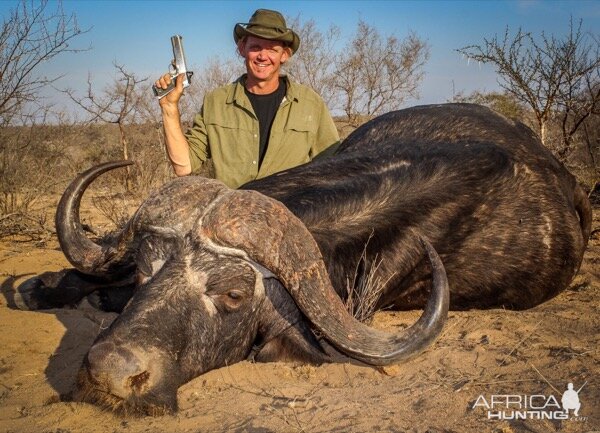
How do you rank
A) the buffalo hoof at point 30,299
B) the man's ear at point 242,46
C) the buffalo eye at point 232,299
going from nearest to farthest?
the buffalo eye at point 232,299 → the buffalo hoof at point 30,299 → the man's ear at point 242,46

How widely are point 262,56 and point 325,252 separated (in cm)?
286

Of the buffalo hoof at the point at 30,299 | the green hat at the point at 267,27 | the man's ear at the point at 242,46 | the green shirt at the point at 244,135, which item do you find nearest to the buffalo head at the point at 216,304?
the buffalo hoof at the point at 30,299

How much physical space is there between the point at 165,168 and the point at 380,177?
7285 millimetres

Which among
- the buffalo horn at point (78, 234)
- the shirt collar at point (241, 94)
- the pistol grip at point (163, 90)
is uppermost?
the shirt collar at point (241, 94)

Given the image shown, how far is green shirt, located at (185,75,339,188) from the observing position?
5871 millimetres

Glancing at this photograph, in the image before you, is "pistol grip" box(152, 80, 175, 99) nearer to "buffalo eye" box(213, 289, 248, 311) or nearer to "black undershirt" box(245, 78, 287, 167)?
"black undershirt" box(245, 78, 287, 167)

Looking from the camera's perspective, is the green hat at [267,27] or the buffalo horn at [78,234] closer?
the buffalo horn at [78,234]

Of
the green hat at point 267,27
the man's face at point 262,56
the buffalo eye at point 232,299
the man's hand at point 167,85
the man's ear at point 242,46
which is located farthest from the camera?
the man's ear at point 242,46

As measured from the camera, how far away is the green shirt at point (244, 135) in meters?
5.87

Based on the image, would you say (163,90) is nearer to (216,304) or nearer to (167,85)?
(167,85)

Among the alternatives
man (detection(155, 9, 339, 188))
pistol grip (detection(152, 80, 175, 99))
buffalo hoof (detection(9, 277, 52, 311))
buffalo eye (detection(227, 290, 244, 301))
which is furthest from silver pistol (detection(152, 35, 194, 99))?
buffalo eye (detection(227, 290, 244, 301))

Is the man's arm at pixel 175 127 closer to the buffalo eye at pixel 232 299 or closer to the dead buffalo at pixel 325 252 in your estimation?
the dead buffalo at pixel 325 252

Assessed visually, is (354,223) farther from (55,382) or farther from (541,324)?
(55,382)

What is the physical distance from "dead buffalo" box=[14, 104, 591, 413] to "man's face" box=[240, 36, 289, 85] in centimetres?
109
